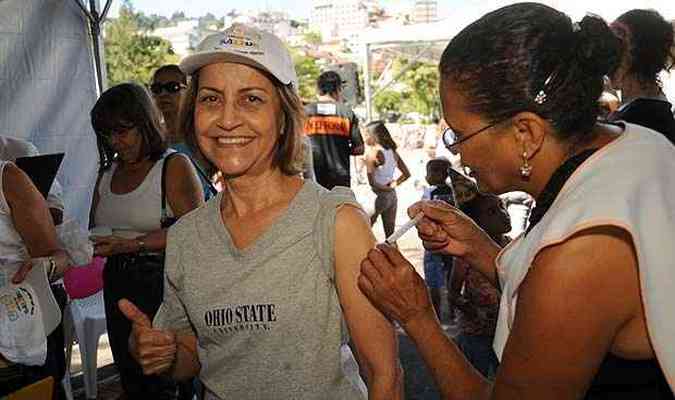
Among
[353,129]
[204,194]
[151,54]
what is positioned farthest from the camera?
[151,54]

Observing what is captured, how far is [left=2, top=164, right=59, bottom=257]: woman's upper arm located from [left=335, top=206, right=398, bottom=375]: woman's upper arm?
1.38 m

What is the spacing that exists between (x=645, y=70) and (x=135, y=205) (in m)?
2.34

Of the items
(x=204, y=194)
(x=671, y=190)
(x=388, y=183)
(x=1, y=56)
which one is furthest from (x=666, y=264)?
(x=388, y=183)

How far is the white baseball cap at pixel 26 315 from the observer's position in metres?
2.37

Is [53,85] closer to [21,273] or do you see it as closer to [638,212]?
[21,273]

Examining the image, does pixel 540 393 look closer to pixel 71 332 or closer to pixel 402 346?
pixel 71 332

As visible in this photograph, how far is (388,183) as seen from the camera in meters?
7.09

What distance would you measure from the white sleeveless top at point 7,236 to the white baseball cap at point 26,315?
0.10ft

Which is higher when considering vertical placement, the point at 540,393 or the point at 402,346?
the point at 540,393

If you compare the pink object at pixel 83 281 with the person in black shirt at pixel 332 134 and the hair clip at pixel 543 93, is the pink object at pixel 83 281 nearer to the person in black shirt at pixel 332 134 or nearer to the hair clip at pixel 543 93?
the person in black shirt at pixel 332 134

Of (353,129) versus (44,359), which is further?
(353,129)

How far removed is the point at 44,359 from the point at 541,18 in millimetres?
2010

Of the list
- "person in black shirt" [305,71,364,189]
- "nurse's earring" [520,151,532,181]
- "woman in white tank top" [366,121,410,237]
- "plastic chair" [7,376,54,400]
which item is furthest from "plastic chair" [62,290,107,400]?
"nurse's earring" [520,151,532,181]

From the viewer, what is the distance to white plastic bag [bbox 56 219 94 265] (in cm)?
287
